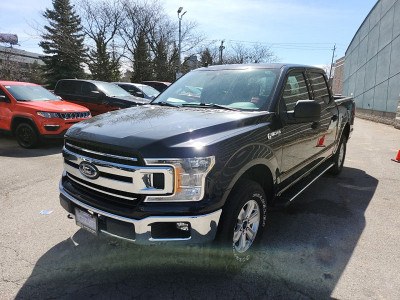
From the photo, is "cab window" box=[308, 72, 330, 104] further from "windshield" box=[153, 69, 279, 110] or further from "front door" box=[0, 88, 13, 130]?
"front door" box=[0, 88, 13, 130]

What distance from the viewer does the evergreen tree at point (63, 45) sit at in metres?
26.1

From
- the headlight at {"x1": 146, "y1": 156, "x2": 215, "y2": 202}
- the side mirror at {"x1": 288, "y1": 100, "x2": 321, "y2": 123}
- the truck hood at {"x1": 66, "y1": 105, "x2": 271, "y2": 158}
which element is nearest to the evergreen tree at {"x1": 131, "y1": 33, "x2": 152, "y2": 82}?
the truck hood at {"x1": 66, "y1": 105, "x2": 271, "y2": 158}

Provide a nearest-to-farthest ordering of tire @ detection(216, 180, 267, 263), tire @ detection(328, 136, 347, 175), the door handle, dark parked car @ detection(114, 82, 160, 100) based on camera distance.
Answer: tire @ detection(216, 180, 267, 263) → the door handle → tire @ detection(328, 136, 347, 175) → dark parked car @ detection(114, 82, 160, 100)

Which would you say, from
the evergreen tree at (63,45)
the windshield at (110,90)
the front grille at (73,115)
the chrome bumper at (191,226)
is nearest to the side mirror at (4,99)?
the front grille at (73,115)

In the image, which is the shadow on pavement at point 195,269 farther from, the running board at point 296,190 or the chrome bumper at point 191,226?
the running board at point 296,190

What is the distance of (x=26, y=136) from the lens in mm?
7074

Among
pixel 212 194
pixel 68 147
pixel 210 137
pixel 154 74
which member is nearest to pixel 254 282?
pixel 212 194

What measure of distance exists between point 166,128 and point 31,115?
5882 mm

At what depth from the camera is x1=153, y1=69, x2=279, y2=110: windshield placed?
304cm

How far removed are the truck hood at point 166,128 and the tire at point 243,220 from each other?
0.49 meters

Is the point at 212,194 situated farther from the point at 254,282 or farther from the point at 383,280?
the point at 383,280

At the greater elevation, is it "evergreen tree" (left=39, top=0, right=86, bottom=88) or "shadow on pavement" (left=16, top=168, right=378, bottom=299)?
"evergreen tree" (left=39, top=0, right=86, bottom=88)

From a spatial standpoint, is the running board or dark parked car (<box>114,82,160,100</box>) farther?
dark parked car (<box>114,82,160,100</box>)

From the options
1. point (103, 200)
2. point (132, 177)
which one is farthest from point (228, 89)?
point (103, 200)
